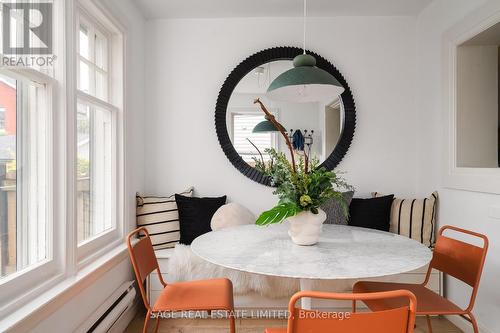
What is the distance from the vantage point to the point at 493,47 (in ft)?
7.84

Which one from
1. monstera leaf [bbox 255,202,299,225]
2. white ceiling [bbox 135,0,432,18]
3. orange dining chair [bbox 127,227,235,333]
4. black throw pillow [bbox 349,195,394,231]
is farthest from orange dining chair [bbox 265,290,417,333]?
white ceiling [bbox 135,0,432,18]

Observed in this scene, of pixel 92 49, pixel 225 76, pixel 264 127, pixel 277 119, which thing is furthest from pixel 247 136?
pixel 92 49

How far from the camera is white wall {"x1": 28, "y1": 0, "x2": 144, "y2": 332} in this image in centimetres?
189

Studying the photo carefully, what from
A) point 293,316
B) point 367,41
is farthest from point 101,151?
point 367,41

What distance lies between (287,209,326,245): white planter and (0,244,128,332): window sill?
1.16 m

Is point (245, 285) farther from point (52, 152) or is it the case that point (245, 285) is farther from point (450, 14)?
point (450, 14)

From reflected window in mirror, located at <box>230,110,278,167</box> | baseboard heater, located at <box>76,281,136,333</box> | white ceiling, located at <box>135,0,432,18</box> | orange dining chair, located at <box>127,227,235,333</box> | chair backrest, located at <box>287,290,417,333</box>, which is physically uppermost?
white ceiling, located at <box>135,0,432,18</box>

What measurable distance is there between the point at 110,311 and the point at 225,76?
214 cm

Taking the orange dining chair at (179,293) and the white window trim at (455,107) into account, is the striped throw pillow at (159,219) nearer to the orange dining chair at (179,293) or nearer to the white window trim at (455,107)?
the orange dining chair at (179,293)

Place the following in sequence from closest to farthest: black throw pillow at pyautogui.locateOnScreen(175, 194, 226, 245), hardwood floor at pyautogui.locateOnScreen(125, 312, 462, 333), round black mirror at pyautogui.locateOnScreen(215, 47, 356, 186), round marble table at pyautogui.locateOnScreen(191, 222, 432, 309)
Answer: round marble table at pyautogui.locateOnScreen(191, 222, 432, 309) < hardwood floor at pyautogui.locateOnScreen(125, 312, 462, 333) < black throw pillow at pyautogui.locateOnScreen(175, 194, 226, 245) < round black mirror at pyautogui.locateOnScreen(215, 47, 356, 186)

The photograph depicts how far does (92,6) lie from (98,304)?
1.86m

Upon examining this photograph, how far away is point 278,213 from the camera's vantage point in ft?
4.99

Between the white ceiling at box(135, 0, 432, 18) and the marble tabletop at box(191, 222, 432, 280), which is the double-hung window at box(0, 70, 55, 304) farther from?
the white ceiling at box(135, 0, 432, 18)

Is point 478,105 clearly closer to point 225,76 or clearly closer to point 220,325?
point 225,76
